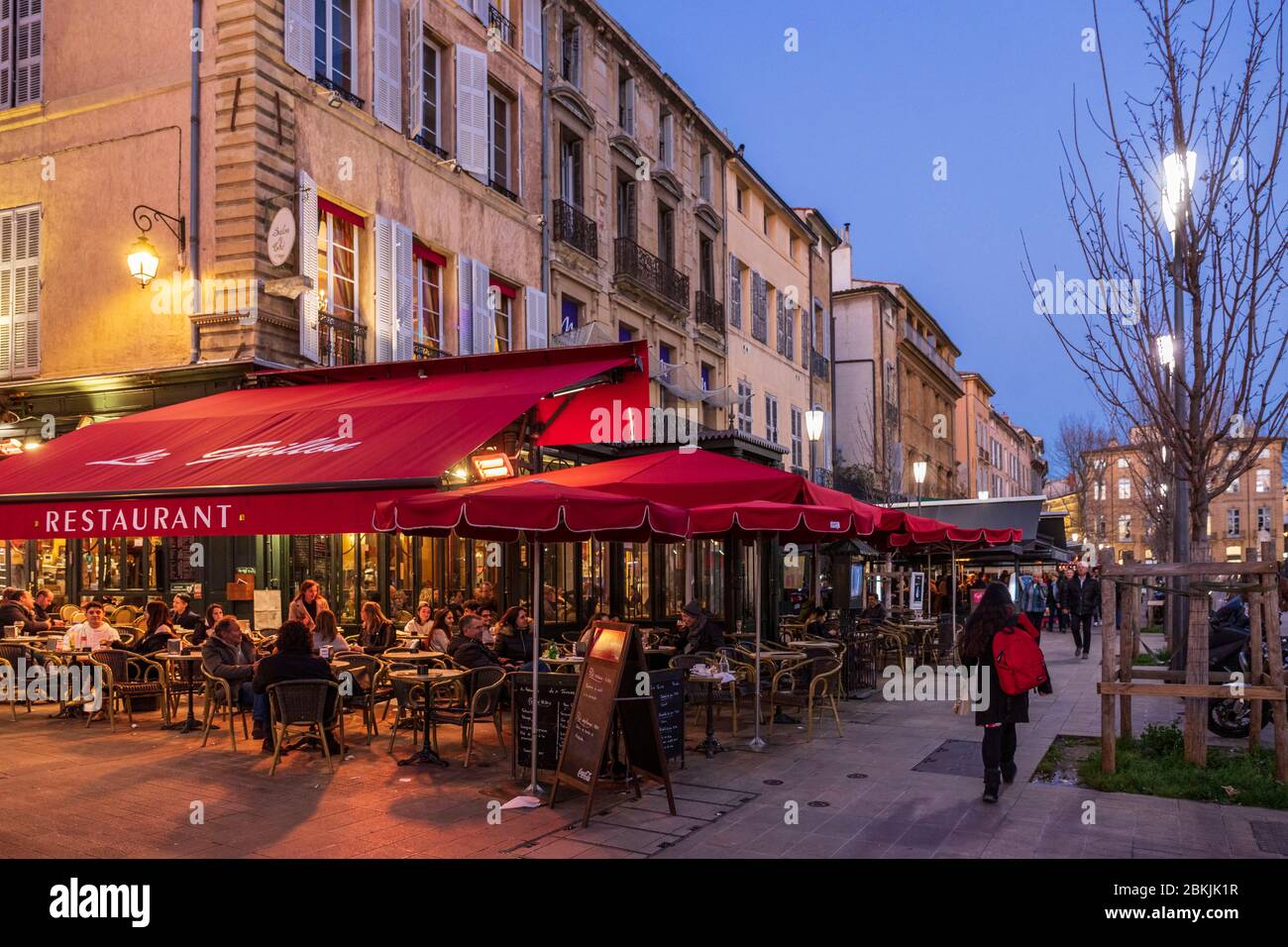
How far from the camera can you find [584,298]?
19.3m

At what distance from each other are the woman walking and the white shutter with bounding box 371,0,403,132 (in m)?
10.4

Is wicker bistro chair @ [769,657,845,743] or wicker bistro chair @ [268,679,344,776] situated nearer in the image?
wicker bistro chair @ [268,679,344,776]

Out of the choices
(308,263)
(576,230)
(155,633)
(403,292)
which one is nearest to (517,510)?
(155,633)

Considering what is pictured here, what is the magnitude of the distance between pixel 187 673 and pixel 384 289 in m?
5.82

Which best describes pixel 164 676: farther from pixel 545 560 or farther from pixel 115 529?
pixel 545 560

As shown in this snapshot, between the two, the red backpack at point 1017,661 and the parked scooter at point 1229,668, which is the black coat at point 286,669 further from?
the parked scooter at point 1229,668

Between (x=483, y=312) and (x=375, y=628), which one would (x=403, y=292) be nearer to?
(x=483, y=312)

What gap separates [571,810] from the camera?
7281 mm

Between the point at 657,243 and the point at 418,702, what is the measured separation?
15205 millimetres

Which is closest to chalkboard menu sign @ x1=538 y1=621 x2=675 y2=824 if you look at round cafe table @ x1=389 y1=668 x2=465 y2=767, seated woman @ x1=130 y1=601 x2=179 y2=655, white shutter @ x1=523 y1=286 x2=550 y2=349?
round cafe table @ x1=389 y1=668 x2=465 y2=767

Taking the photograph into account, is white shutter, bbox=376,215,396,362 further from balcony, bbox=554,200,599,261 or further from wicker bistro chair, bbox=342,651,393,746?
wicker bistro chair, bbox=342,651,393,746

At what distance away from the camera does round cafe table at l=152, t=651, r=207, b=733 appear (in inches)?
398

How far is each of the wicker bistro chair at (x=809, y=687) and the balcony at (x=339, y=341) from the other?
21.6 feet

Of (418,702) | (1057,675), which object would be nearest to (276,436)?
(418,702)
